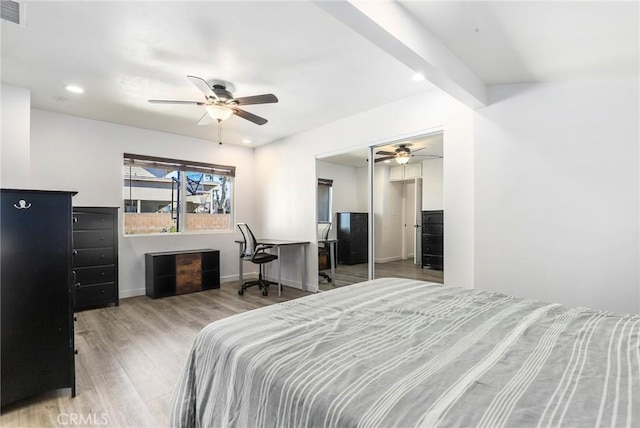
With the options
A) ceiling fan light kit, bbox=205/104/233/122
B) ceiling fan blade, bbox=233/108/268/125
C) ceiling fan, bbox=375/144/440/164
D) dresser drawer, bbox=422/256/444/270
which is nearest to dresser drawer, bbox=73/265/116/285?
ceiling fan light kit, bbox=205/104/233/122

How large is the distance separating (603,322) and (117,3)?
3282 millimetres

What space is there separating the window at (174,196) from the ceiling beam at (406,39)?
13.8 feet

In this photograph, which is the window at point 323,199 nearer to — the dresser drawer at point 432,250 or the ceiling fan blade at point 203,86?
the dresser drawer at point 432,250

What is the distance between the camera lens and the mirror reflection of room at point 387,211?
3770 mm

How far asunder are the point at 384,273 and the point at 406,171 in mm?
1450

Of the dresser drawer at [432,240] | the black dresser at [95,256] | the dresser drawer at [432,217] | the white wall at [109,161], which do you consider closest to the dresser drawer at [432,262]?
the dresser drawer at [432,240]

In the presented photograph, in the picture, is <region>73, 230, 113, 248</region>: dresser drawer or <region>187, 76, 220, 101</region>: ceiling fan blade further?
<region>73, 230, 113, 248</region>: dresser drawer

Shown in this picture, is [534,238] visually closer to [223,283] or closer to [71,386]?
[71,386]

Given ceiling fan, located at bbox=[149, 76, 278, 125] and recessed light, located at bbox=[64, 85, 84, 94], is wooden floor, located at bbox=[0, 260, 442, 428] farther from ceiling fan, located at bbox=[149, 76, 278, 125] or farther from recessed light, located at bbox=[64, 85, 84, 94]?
recessed light, located at bbox=[64, 85, 84, 94]

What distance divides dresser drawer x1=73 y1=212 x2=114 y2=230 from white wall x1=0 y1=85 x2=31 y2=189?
2.03 feet

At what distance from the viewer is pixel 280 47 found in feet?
7.96

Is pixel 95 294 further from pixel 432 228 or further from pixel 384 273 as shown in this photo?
pixel 432 228

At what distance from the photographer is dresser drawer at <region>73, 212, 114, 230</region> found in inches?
147

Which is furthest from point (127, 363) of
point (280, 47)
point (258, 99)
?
point (280, 47)
